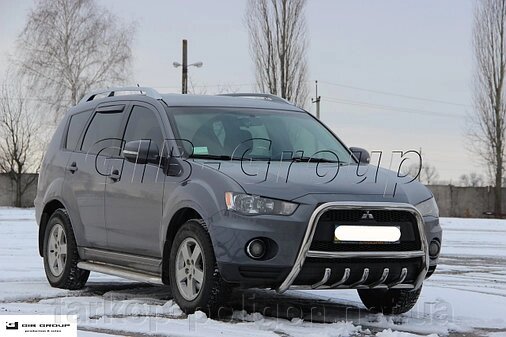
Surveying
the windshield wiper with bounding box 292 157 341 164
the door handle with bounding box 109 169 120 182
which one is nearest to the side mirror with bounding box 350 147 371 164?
the windshield wiper with bounding box 292 157 341 164

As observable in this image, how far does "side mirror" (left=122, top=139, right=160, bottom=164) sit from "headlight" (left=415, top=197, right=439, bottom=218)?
2113 millimetres

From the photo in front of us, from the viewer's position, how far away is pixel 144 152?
700 cm

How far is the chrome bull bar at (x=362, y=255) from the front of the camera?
234 inches

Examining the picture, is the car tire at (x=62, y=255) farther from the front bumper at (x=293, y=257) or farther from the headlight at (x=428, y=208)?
the headlight at (x=428, y=208)

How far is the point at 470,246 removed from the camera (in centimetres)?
1639

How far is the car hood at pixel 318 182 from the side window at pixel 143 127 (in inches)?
34.6

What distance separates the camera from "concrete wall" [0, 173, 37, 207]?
45031mm

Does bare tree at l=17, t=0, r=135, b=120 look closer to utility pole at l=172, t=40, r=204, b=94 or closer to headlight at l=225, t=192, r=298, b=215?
utility pole at l=172, t=40, r=204, b=94

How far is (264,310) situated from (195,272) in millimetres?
803

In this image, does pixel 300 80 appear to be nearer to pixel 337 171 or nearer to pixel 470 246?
pixel 470 246

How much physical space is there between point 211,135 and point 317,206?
1571 millimetres


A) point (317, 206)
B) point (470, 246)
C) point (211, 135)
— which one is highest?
point (211, 135)

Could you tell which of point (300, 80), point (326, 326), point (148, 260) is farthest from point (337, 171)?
point (300, 80)

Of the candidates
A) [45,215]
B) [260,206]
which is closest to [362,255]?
[260,206]
